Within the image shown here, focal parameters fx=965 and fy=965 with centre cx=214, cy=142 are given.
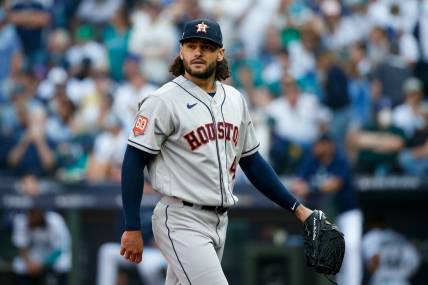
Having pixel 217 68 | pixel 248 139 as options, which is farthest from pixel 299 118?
pixel 217 68

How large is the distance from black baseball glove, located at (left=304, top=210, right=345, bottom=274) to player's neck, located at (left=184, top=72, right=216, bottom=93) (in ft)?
2.49

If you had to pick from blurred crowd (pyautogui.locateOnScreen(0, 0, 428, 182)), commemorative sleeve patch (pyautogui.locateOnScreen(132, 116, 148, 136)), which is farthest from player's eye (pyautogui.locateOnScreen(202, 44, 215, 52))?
blurred crowd (pyautogui.locateOnScreen(0, 0, 428, 182))

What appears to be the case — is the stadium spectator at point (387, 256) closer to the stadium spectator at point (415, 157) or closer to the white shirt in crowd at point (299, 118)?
the stadium spectator at point (415, 157)

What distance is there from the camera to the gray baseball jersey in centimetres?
422

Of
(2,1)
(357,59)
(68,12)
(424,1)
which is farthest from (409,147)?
(2,1)

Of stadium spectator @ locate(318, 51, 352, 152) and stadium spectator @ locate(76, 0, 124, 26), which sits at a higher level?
stadium spectator @ locate(76, 0, 124, 26)

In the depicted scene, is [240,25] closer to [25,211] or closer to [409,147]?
[409,147]

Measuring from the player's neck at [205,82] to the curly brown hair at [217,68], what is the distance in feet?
0.16

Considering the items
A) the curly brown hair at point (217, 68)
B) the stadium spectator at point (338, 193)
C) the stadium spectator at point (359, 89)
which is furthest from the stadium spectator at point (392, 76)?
the curly brown hair at point (217, 68)

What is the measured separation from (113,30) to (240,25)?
151 cm

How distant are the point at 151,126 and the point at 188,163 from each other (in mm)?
243

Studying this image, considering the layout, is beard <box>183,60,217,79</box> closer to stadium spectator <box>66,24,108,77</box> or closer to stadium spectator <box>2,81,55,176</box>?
stadium spectator <box>2,81,55,176</box>

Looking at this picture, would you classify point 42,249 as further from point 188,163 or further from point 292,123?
point 188,163

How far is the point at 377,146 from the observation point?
30.7ft
